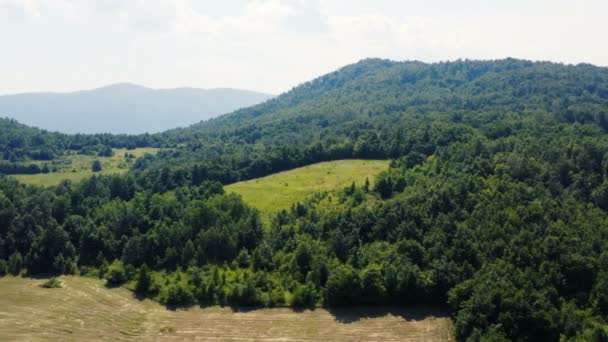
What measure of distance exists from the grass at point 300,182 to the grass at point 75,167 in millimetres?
61546

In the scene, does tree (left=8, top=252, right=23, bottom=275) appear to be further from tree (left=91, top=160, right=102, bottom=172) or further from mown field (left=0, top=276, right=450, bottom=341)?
tree (left=91, top=160, right=102, bottom=172)

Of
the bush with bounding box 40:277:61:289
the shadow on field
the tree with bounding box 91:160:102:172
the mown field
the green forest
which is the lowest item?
the mown field

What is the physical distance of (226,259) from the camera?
77.5 metres

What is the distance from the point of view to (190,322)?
202 feet

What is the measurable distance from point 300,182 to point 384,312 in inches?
2431

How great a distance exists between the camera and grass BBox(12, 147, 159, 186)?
15188 cm

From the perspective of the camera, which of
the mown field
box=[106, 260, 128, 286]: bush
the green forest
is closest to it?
the green forest

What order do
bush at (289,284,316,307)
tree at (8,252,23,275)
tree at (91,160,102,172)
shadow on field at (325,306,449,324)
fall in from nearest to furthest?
1. shadow on field at (325,306,449,324)
2. bush at (289,284,316,307)
3. tree at (8,252,23,275)
4. tree at (91,160,102,172)

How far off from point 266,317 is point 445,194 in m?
33.8

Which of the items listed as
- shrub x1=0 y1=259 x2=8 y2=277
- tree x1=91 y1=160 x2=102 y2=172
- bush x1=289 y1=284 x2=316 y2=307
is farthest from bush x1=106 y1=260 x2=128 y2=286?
tree x1=91 y1=160 x2=102 y2=172

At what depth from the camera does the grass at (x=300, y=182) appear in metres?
106

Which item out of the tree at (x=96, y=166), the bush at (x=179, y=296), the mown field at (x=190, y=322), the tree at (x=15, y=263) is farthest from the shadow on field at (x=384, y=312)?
the tree at (x=96, y=166)

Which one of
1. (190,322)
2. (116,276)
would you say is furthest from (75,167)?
(190,322)

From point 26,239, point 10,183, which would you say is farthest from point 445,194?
point 10,183
